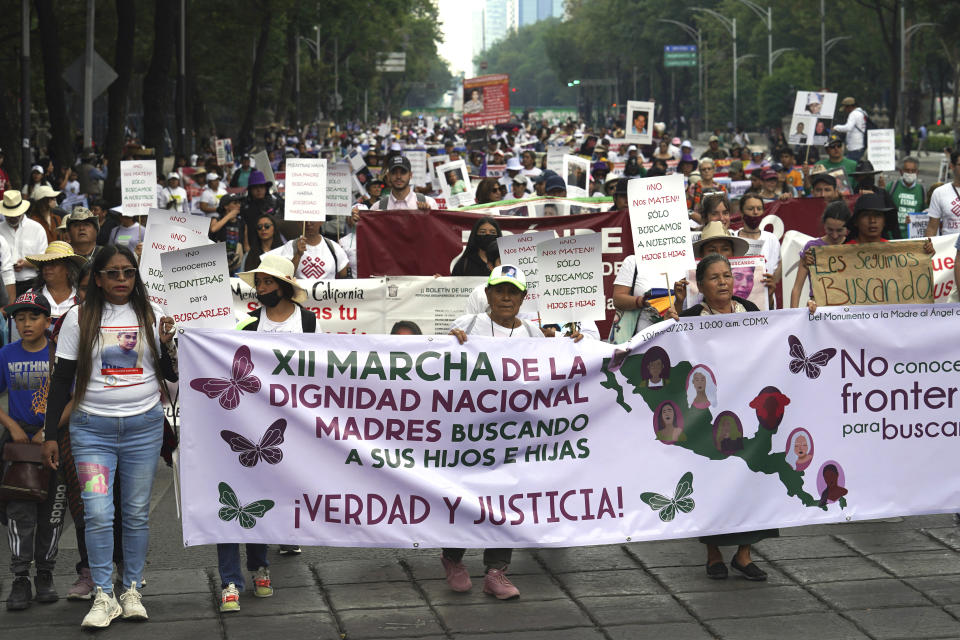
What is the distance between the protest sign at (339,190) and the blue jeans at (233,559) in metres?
6.80

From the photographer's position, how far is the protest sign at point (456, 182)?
1777 centimetres

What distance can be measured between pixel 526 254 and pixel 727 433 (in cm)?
219

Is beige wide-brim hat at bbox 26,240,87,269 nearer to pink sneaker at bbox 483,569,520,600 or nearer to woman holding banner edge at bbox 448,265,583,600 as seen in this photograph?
woman holding banner edge at bbox 448,265,583,600

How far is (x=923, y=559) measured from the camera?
7.53 m

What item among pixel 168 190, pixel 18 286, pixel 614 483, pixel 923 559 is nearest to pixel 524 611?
pixel 614 483

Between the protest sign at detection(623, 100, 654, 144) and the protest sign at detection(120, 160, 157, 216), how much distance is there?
44.9ft

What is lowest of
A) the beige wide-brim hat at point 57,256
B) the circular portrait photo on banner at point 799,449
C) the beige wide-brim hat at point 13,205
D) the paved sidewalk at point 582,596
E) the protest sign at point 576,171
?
the paved sidewalk at point 582,596

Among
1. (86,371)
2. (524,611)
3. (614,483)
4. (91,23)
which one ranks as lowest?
(524,611)

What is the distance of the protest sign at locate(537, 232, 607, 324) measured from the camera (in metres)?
8.23

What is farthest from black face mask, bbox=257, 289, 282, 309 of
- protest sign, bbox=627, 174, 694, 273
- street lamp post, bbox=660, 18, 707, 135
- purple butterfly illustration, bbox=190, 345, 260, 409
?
street lamp post, bbox=660, 18, 707, 135

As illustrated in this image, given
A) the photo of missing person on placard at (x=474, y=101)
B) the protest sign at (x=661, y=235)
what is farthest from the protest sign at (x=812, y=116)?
the protest sign at (x=661, y=235)

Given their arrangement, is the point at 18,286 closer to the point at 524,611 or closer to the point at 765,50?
the point at 524,611

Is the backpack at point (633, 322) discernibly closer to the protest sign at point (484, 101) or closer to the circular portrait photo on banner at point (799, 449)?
the circular portrait photo on banner at point (799, 449)

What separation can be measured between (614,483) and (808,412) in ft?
3.43
